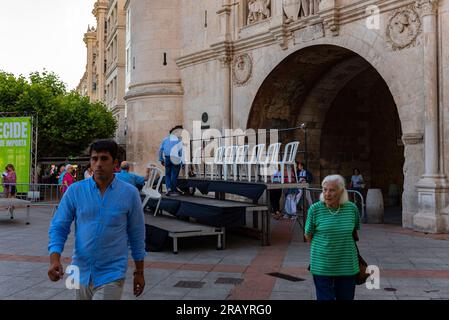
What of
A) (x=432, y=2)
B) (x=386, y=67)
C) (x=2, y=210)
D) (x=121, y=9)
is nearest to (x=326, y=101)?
(x=386, y=67)

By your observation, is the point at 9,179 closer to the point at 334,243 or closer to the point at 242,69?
the point at 242,69

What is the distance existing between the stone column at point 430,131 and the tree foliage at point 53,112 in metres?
20.9

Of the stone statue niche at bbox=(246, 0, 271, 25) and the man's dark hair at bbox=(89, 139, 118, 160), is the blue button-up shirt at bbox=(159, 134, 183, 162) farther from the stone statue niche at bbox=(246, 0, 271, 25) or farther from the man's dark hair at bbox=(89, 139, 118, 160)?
the man's dark hair at bbox=(89, 139, 118, 160)

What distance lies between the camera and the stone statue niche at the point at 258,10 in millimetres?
16766

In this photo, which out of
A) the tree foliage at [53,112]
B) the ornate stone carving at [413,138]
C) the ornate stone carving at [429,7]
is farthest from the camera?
the tree foliage at [53,112]

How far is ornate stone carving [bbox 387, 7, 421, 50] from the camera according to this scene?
12.1 metres

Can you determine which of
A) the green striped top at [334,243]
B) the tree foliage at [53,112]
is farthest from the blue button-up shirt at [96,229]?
the tree foliage at [53,112]

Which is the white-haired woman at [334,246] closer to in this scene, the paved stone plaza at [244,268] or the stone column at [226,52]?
the paved stone plaza at [244,268]

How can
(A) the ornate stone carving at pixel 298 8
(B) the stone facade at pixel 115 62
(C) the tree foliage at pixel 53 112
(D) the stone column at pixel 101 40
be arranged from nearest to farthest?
(A) the ornate stone carving at pixel 298 8
(C) the tree foliage at pixel 53 112
(B) the stone facade at pixel 115 62
(D) the stone column at pixel 101 40

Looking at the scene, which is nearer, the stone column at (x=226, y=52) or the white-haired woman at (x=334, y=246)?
the white-haired woman at (x=334, y=246)

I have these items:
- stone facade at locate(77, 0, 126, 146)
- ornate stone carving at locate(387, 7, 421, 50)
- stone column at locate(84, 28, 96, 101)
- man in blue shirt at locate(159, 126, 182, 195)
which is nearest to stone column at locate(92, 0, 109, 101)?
stone facade at locate(77, 0, 126, 146)

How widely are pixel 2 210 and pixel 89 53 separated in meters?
57.3

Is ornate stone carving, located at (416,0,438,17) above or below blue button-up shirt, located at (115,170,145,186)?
above

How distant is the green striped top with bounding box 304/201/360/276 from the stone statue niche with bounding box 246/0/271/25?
535 inches
